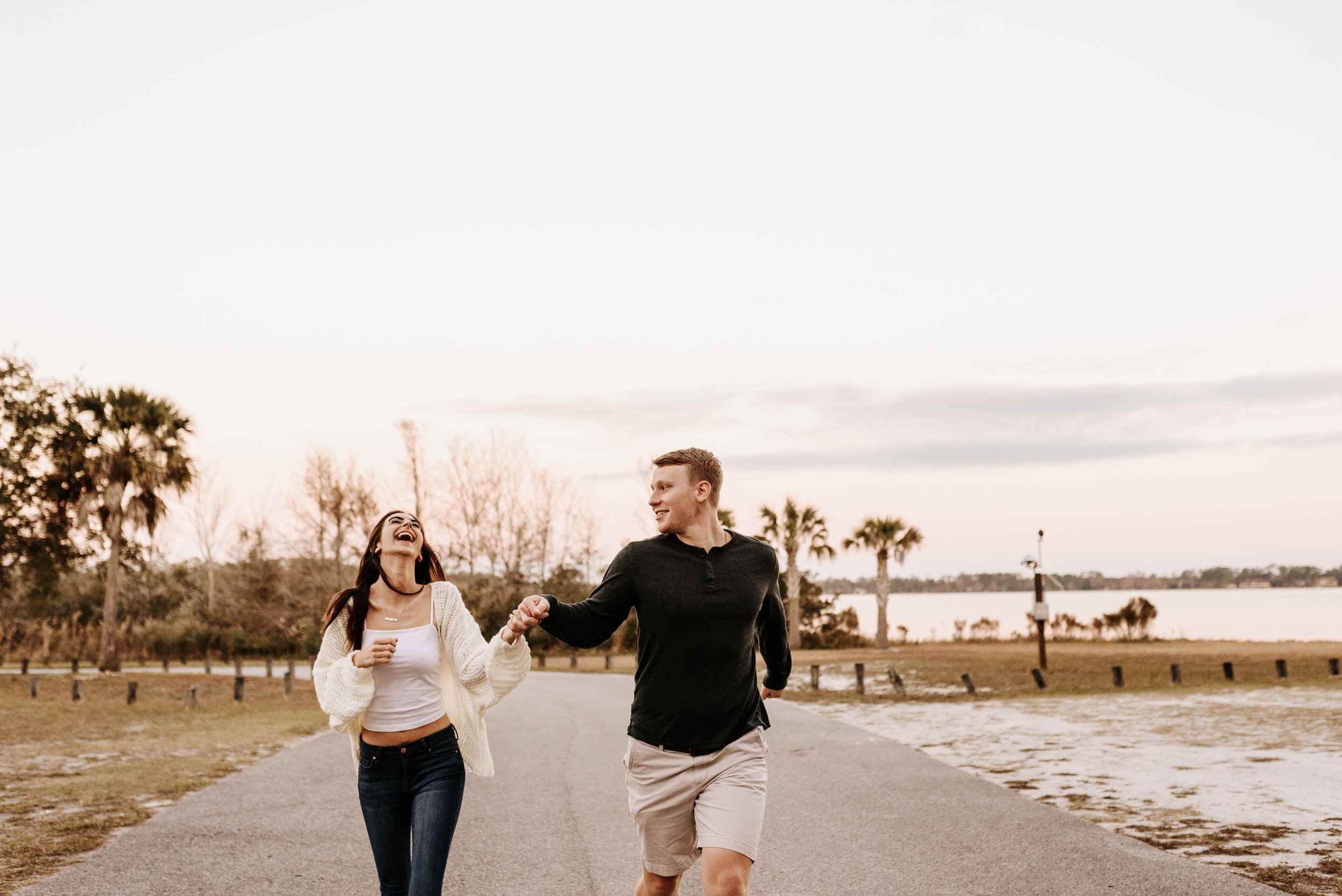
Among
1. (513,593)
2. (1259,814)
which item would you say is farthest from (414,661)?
(513,593)

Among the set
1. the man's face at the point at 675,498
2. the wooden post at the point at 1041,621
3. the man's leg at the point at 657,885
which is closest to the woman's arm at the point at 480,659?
the man's face at the point at 675,498

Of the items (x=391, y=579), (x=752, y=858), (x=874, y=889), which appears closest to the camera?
(x=752, y=858)

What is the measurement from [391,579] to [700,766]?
5.15ft

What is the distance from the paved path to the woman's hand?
2.64m

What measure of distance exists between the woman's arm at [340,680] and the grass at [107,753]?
3.52 m

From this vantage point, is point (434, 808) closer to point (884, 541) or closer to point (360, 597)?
point (360, 597)

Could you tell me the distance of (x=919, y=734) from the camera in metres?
15.1

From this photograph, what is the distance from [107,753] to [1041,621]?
1000 inches

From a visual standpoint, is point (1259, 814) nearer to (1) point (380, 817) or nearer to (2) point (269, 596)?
(1) point (380, 817)

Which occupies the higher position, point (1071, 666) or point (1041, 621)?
point (1041, 621)

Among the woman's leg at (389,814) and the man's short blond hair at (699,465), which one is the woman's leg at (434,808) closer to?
the woman's leg at (389,814)

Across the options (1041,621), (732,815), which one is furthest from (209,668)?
(732,815)

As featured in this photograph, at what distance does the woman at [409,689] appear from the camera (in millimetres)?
4113

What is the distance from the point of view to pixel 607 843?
Result: 7.47 meters
